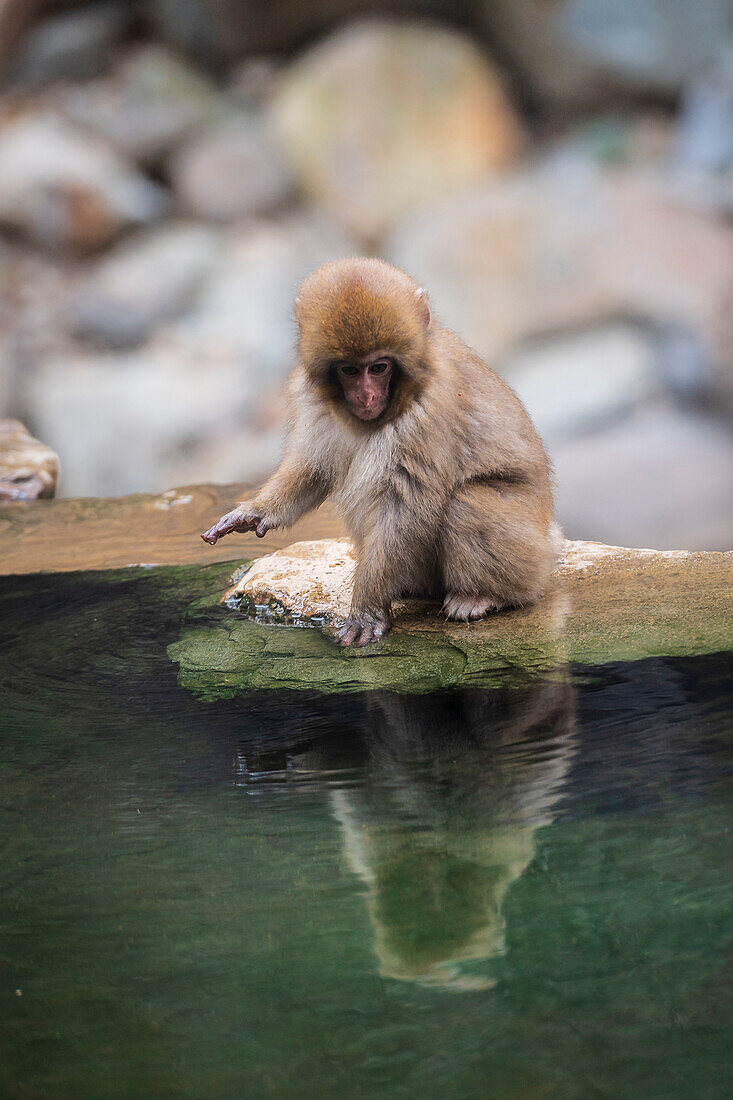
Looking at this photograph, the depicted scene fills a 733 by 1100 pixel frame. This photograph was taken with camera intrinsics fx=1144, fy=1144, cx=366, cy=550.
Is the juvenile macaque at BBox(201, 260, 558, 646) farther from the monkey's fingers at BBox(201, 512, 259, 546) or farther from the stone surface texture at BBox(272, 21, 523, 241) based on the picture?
the stone surface texture at BBox(272, 21, 523, 241)

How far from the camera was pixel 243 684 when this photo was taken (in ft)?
12.6

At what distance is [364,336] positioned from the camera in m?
3.80

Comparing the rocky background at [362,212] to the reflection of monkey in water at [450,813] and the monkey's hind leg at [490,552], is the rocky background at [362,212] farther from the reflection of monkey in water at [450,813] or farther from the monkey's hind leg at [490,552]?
the reflection of monkey in water at [450,813]

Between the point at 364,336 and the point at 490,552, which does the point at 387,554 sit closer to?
the point at 490,552

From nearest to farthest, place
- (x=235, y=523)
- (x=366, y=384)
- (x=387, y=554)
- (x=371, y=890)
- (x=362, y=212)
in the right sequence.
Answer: (x=371, y=890), (x=366, y=384), (x=387, y=554), (x=235, y=523), (x=362, y=212)

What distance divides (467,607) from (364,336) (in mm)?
1127

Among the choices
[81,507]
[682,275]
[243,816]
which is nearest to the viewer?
[243,816]

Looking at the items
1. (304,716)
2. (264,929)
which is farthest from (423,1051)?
(304,716)

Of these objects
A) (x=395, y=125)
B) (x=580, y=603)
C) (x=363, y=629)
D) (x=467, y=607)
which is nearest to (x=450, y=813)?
(x=363, y=629)

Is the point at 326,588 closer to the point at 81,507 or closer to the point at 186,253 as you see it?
the point at 81,507

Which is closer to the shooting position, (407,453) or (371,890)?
(371,890)

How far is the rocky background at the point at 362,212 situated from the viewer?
10.7 meters

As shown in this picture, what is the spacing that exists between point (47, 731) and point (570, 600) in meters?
1.98

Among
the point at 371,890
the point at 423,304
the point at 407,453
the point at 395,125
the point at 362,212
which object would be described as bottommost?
the point at 371,890
